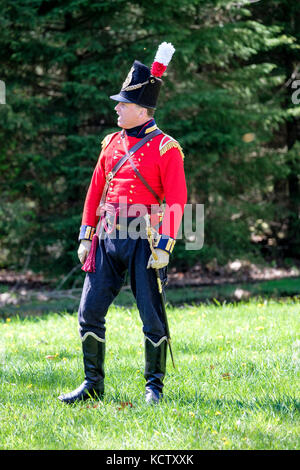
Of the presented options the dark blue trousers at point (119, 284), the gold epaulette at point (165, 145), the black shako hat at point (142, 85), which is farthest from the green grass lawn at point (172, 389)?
the black shako hat at point (142, 85)

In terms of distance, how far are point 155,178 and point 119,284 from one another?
782mm

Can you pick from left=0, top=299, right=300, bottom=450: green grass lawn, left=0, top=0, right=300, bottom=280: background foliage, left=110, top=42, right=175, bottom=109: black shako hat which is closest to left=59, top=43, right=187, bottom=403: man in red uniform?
left=110, top=42, right=175, bottom=109: black shako hat

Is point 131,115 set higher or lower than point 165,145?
higher

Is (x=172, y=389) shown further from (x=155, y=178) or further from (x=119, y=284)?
(x=155, y=178)

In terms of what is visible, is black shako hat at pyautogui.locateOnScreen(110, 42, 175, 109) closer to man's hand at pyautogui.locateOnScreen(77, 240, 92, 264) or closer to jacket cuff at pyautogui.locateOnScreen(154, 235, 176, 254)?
jacket cuff at pyautogui.locateOnScreen(154, 235, 176, 254)

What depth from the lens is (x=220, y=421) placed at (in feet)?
11.9

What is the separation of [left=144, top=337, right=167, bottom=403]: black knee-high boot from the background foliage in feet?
19.2

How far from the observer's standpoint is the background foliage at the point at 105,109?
9.88 metres

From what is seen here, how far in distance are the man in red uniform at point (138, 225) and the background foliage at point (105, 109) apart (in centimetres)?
566

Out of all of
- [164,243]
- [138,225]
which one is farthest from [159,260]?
[138,225]

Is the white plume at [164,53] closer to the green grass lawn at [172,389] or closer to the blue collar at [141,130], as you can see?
the blue collar at [141,130]

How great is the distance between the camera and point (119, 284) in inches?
167

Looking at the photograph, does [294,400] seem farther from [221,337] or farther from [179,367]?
[221,337]

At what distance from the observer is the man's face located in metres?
4.21
